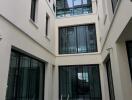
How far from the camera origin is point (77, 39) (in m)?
9.48

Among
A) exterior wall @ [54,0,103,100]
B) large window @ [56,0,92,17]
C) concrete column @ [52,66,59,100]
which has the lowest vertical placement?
concrete column @ [52,66,59,100]

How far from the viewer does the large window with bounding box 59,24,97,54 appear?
9148 mm

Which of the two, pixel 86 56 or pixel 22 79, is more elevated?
pixel 86 56

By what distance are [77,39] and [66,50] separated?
102 centimetres

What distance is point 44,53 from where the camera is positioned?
22.7 feet

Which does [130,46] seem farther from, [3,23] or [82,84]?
[82,84]

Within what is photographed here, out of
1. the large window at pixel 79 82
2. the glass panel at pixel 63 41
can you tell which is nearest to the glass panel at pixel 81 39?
the glass panel at pixel 63 41

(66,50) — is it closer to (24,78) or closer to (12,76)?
(24,78)

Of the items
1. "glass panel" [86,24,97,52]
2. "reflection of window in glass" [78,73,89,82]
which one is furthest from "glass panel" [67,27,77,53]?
"reflection of window in glass" [78,73,89,82]

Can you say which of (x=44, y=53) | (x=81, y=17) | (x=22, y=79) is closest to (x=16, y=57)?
(x=22, y=79)

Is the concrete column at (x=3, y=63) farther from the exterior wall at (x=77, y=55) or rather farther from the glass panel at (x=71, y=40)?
the glass panel at (x=71, y=40)

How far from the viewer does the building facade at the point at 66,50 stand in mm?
3941

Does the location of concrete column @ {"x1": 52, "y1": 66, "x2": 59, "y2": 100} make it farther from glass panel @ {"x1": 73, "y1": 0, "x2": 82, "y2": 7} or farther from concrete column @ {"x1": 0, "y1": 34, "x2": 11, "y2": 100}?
concrete column @ {"x1": 0, "y1": 34, "x2": 11, "y2": 100}

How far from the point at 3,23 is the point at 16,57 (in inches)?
53.3
